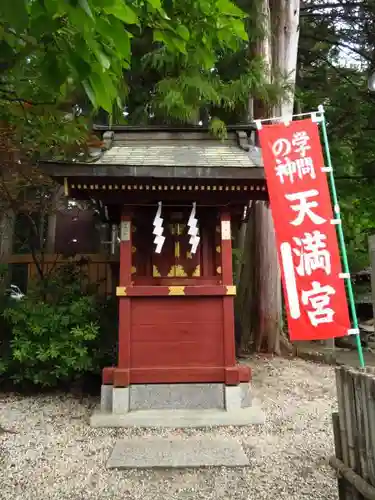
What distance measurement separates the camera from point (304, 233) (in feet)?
12.9

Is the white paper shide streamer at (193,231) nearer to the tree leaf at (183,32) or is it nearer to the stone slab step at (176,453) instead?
A: the stone slab step at (176,453)

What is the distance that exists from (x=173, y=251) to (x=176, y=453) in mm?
2685

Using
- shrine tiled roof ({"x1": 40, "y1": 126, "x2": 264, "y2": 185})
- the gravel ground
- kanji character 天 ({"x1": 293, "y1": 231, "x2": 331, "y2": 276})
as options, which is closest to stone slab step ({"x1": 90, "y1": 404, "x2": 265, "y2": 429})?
the gravel ground

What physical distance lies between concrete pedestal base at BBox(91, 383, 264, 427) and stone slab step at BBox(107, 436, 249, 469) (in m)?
0.49

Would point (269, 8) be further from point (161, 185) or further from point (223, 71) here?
point (161, 185)

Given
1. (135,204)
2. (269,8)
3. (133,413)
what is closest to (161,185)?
(135,204)

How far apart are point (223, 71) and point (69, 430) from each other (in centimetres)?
771

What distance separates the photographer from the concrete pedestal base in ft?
16.7

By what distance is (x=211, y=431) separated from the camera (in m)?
4.85

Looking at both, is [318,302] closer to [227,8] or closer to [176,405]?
[227,8]

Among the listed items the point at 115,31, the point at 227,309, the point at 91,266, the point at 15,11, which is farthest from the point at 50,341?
the point at 15,11

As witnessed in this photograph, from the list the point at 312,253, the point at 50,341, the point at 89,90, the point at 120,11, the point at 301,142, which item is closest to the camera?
the point at 120,11

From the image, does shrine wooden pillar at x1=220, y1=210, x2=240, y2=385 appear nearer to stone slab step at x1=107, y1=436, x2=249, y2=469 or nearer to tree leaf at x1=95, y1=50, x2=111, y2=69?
stone slab step at x1=107, y1=436, x2=249, y2=469

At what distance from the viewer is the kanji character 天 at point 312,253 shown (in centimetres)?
385
